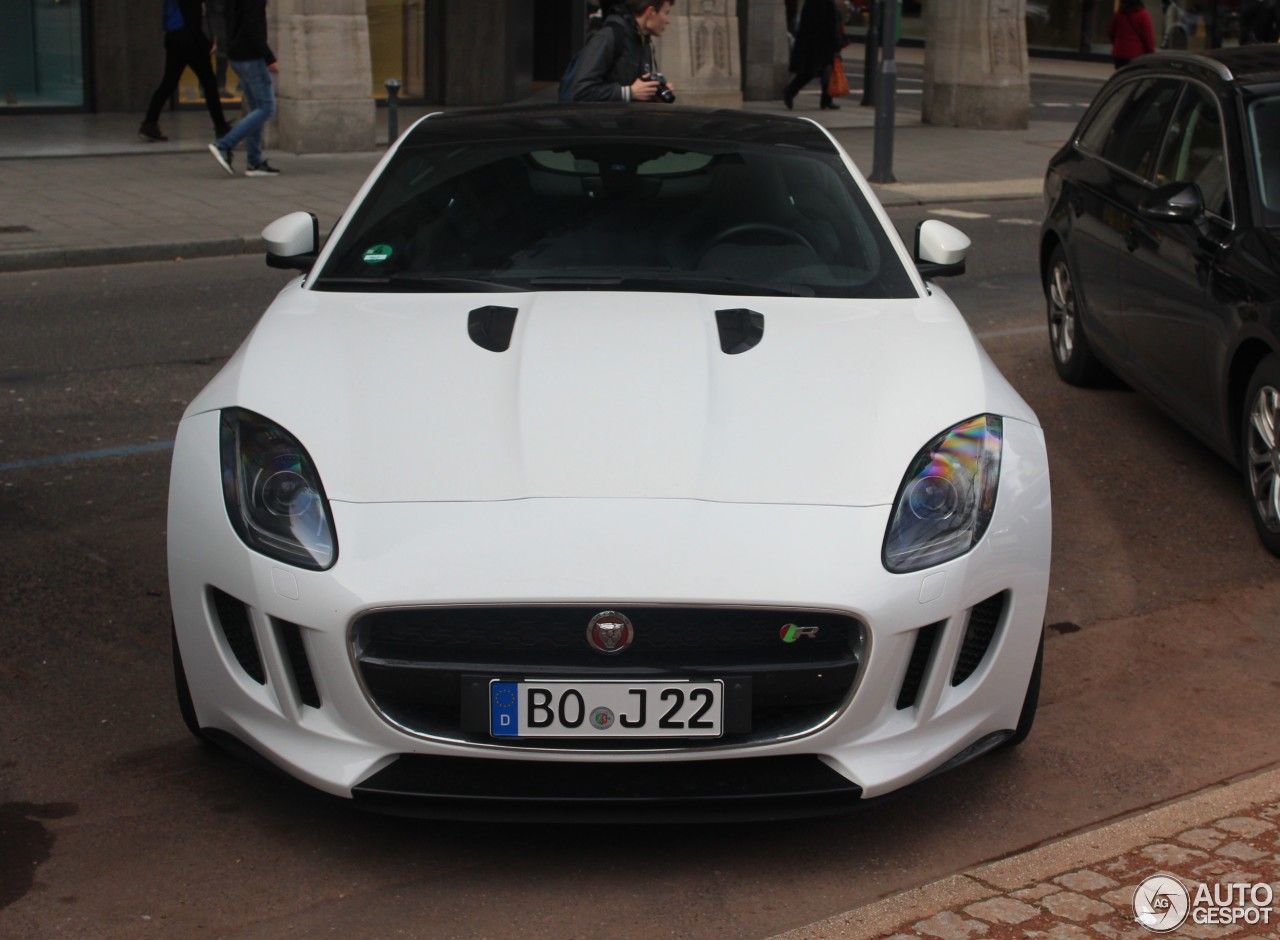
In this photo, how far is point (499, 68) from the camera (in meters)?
22.6

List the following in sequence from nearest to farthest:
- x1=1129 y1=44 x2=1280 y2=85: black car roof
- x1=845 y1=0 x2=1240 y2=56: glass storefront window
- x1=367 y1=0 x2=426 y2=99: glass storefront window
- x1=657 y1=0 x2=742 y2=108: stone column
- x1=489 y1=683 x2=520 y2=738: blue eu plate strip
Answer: x1=489 y1=683 x2=520 y2=738: blue eu plate strip < x1=1129 y1=44 x2=1280 y2=85: black car roof < x1=657 y1=0 x2=742 y2=108: stone column < x1=367 y1=0 x2=426 y2=99: glass storefront window < x1=845 y1=0 x2=1240 y2=56: glass storefront window

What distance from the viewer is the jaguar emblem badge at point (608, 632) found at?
340 cm

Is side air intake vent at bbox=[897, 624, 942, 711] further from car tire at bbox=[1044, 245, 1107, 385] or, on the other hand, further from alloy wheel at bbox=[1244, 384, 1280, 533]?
car tire at bbox=[1044, 245, 1107, 385]

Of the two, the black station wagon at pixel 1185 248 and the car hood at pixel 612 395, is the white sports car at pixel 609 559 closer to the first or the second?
the car hood at pixel 612 395

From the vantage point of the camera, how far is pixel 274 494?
12.1 feet

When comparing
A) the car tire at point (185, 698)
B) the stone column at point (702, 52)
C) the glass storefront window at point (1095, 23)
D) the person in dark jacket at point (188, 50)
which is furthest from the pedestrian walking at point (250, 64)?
the glass storefront window at point (1095, 23)

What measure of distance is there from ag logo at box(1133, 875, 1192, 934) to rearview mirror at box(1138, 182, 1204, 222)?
11.7 feet

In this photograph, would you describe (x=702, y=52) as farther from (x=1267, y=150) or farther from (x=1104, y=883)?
(x=1104, y=883)

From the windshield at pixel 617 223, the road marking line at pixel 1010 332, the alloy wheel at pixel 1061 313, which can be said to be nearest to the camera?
the windshield at pixel 617 223

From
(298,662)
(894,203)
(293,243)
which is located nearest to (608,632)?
(298,662)

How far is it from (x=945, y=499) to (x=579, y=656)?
86cm

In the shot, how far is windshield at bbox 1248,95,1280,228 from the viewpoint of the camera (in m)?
6.37

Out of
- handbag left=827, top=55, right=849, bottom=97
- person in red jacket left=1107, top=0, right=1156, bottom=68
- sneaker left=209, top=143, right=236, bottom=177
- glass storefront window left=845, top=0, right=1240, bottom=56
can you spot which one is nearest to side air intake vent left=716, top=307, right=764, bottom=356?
sneaker left=209, top=143, right=236, bottom=177

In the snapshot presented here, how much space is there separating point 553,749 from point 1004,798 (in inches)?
46.7
